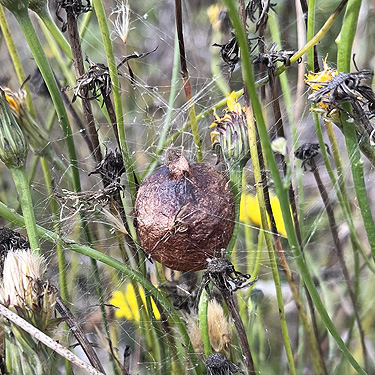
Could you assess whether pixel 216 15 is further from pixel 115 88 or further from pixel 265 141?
pixel 265 141

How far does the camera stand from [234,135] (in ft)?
1.19

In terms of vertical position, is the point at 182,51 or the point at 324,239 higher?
the point at 182,51

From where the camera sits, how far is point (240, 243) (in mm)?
606

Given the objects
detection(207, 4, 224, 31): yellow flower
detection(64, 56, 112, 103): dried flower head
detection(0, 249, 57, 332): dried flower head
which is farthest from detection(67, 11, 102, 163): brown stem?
detection(207, 4, 224, 31): yellow flower

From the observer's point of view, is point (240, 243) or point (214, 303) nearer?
point (214, 303)

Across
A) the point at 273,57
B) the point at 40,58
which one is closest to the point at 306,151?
the point at 273,57

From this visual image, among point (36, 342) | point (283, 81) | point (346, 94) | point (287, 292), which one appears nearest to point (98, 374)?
point (36, 342)

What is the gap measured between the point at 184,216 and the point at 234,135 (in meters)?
0.08

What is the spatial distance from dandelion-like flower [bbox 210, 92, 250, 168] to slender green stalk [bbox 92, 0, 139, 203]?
66mm

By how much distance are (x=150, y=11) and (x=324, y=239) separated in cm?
42

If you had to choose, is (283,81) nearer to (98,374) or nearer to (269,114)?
(269,114)

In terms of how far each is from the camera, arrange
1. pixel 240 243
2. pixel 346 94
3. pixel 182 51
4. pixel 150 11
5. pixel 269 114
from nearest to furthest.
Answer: pixel 346 94 < pixel 182 51 < pixel 269 114 < pixel 240 243 < pixel 150 11

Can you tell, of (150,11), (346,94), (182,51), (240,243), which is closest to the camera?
(346,94)

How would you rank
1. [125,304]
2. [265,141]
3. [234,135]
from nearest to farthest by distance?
[265,141]
[234,135]
[125,304]
